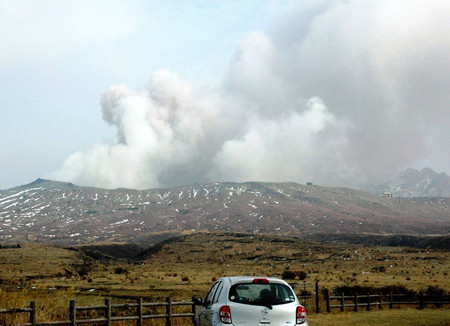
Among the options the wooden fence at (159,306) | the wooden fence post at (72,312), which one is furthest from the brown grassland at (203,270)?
the wooden fence post at (72,312)

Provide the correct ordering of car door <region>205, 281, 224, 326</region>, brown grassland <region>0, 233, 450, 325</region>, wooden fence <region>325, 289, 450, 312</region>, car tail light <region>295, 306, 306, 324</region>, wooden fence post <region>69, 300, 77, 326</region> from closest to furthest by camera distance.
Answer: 1. car tail light <region>295, 306, 306, 324</region>
2. car door <region>205, 281, 224, 326</region>
3. wooden fence post <region>69, 300, 77, 326</region>
4. brown grassland <region>0, 233, 450, 325</region>
5. wooden fence <region>325, 289, 450, 312</region>

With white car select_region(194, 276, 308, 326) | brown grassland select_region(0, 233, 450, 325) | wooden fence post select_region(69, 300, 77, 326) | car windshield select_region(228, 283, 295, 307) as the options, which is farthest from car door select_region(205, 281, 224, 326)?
brown grassland select_region(0, 233, 450, 325)

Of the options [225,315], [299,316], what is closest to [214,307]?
[225,315]

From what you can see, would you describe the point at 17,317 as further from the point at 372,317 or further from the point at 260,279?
the point at 372,317

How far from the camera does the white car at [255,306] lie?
11.8 metres

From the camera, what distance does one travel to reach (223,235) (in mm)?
168375

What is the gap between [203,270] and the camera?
85.1 m

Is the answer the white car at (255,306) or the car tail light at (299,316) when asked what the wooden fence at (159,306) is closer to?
the white car at (255,306)

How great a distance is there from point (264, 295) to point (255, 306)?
46 centimetres

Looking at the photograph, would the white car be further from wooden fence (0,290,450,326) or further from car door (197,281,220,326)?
wooden fence (0,290,450,326)

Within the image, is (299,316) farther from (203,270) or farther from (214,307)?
(203,270)

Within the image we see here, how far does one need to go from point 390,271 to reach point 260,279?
218ft

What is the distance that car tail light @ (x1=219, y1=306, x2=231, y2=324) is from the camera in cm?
1179

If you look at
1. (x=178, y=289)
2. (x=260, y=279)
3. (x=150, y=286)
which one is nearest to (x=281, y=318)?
(x=260, y=279)
